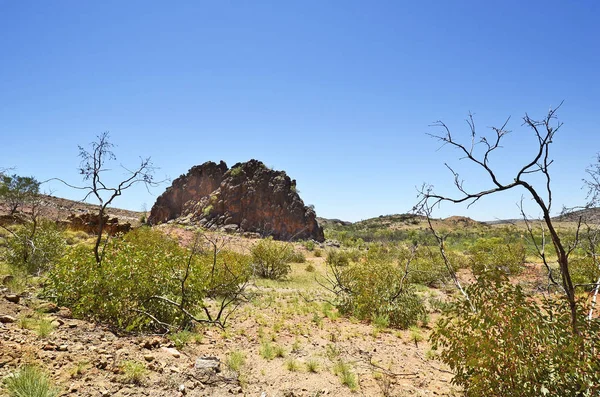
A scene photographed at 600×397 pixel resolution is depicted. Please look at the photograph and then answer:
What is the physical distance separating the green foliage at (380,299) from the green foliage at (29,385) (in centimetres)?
788

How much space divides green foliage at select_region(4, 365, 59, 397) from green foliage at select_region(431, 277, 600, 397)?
472 centimetres

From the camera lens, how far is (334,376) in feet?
18.4

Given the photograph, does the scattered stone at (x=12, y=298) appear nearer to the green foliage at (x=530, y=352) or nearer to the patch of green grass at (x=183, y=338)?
the patch of green grass at (x=183, y=338)

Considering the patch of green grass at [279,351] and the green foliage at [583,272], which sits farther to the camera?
the green foliage at [583,272]

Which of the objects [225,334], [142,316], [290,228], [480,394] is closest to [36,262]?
[142,316]

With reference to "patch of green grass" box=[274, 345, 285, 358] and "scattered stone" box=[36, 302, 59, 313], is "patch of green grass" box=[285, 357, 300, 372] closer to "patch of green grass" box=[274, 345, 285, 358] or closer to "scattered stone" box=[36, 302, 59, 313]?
"patch of green grass" box=[274, 345, 285, 358]

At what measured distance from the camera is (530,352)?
3564 millimetres

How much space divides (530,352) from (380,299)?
7030mm

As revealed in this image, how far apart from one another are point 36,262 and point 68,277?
6176 mm

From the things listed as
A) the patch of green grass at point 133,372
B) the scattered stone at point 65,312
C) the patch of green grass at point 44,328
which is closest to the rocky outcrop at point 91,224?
the scattered stone at point 65,312

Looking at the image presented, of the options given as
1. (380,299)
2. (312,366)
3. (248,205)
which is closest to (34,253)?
(312,366)

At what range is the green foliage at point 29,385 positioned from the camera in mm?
3559

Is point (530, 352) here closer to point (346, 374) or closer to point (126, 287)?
point (346, 374)

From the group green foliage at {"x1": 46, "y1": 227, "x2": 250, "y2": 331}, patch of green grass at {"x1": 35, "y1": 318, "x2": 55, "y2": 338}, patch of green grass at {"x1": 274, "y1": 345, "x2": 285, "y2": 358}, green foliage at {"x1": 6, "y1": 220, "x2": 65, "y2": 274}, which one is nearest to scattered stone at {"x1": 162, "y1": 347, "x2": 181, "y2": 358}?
green foliage at {"x1": 46, "y1": 227, "x2": 250, "y2": 331}
